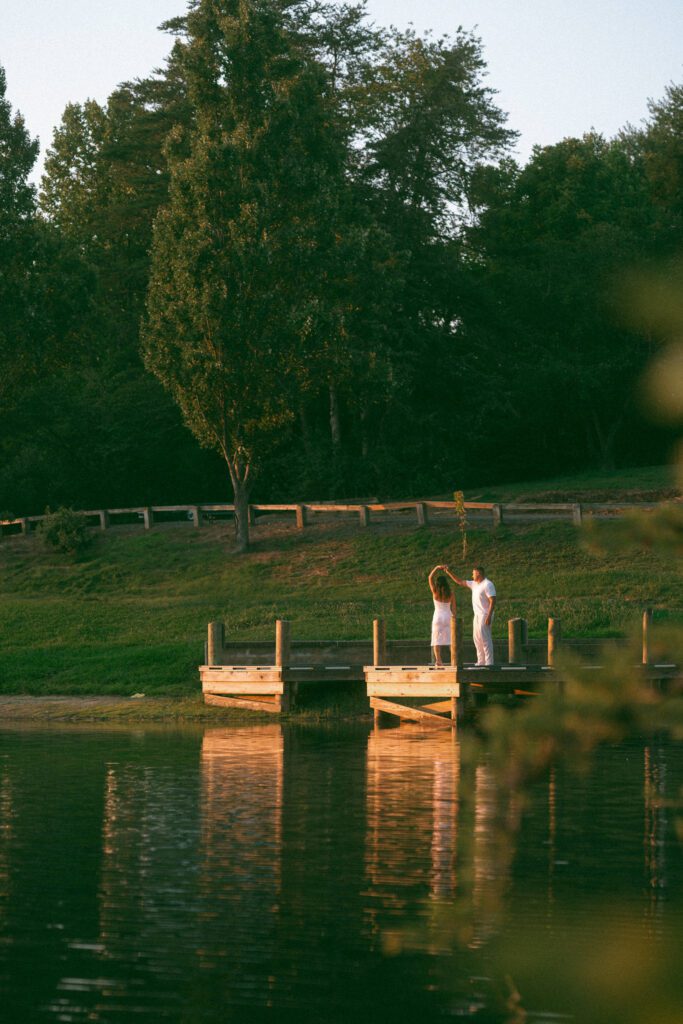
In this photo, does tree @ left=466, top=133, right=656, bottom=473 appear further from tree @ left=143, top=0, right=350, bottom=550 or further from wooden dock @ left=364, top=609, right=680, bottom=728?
wooden dock @ left=364, top=609, right=680, bottom=728

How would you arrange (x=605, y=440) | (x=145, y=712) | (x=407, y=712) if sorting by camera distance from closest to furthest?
1. (x=407, y=712)
2. (x=145, y=712)
3. (x=605, y=440)

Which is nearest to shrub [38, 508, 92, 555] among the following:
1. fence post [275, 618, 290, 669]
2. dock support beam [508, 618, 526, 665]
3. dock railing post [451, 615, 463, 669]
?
fence post [275, 618, 290, 669]

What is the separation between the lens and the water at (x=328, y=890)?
3428mm

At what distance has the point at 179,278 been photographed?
4459 cm

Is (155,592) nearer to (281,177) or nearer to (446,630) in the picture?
(281,177)

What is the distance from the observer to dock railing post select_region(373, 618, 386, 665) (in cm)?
2664

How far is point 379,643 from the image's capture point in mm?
26938

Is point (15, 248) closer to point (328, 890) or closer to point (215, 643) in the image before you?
point (215, 643)

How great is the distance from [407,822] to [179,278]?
1198 inches

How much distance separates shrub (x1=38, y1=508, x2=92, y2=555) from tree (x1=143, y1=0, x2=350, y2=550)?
19.0 ft

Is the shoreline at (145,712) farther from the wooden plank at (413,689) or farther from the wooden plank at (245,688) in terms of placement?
the wooden plank at (413,689)

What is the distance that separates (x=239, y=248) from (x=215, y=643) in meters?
18.4

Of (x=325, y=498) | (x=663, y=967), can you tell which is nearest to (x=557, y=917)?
(x=663, y=967)

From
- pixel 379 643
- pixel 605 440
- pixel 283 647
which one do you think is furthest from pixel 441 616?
pixel 605 440
